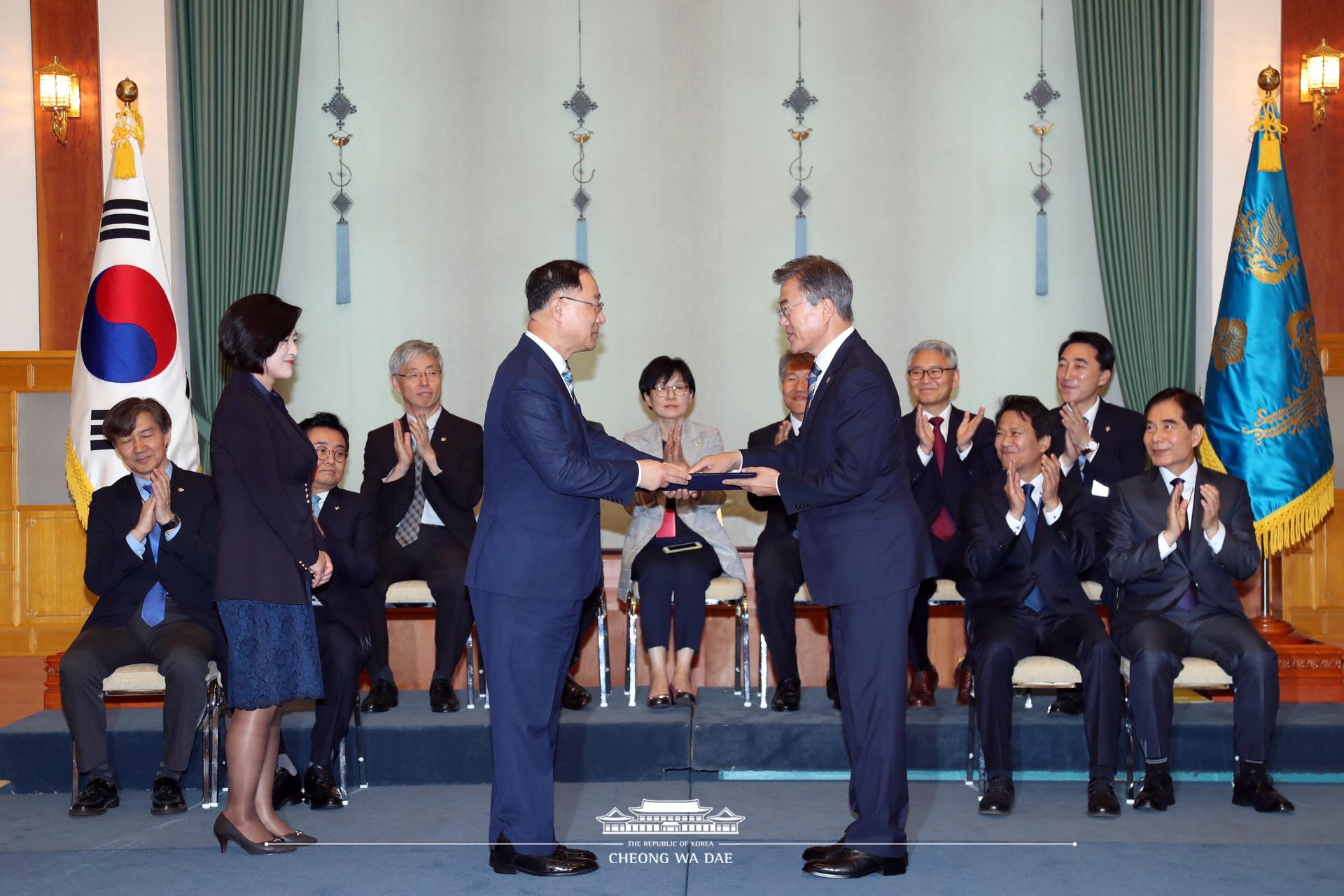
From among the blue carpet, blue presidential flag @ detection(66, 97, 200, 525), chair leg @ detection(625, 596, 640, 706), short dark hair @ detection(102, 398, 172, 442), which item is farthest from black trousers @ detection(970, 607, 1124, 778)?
blue presidential flag @ detection(66, 97, 200, 525)

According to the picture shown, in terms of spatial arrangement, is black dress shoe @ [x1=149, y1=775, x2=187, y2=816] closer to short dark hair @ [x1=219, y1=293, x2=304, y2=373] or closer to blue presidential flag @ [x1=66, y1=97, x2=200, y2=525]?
short dark hair @ [x1=219, y1=293, x2=304, y2=373]

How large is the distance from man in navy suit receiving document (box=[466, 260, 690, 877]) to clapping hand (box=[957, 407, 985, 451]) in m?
2.15

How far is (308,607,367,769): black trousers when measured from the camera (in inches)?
172

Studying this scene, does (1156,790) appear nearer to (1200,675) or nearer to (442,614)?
(1200,675)

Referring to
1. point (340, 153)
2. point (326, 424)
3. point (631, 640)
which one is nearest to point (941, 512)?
point (631, 640)

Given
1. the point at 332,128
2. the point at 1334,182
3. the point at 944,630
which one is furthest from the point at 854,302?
the point at 332,128

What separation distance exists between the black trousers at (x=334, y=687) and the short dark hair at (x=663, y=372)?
1.61m

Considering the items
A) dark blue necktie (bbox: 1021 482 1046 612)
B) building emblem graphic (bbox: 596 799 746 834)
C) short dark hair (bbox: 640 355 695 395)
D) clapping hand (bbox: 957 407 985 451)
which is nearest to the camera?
building emblem graphic (bbox: 596 799 746 834)

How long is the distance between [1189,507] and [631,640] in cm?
213

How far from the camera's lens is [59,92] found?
21.2 feet

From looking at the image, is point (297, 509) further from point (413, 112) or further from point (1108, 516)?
point (413, 112)

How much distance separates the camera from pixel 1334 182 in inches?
260

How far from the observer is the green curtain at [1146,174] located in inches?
255

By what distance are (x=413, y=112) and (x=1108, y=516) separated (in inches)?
168
